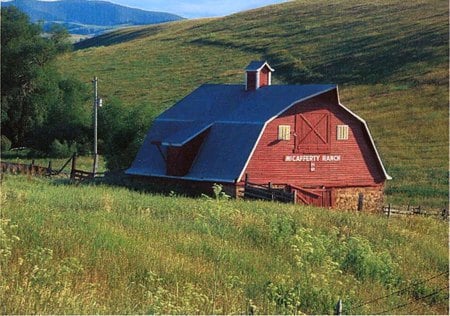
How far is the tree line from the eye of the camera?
185 feet

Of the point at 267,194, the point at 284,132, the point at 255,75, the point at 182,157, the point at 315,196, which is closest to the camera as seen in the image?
the point at 267,194

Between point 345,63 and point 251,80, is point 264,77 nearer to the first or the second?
point 251,80

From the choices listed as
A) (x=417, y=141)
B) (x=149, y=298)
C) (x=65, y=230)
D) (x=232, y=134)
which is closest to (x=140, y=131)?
(x=232, y=134)

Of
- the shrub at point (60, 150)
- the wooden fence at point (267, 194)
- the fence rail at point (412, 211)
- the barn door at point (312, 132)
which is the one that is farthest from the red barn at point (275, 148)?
the shrub at point (60, 150)

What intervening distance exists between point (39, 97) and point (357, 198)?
31033 millimetres

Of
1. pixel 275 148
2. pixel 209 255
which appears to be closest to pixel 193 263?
pixel 209 255

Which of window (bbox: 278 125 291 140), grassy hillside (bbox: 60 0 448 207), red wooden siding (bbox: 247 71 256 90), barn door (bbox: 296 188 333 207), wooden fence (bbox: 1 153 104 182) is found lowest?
barn door (bbox: 296 188 333 207)

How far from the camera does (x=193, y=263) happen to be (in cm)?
1288

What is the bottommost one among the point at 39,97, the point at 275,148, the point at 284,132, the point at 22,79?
the point at 275,148

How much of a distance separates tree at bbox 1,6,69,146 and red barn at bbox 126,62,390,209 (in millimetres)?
24511

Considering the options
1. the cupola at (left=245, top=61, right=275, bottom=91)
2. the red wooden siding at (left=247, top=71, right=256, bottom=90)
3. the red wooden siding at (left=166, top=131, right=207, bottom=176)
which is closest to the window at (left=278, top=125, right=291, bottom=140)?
the red wooden siding at (left=166, top=131, right=207, bottom=176)

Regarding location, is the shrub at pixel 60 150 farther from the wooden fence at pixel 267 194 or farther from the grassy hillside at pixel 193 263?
the grassy hillside at pixel 193 263

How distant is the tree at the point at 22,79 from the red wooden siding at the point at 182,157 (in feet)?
86.3

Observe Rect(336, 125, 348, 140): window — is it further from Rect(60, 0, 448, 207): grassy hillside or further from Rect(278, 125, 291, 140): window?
Rect(60, 0, 448, 207): grassy hillside
